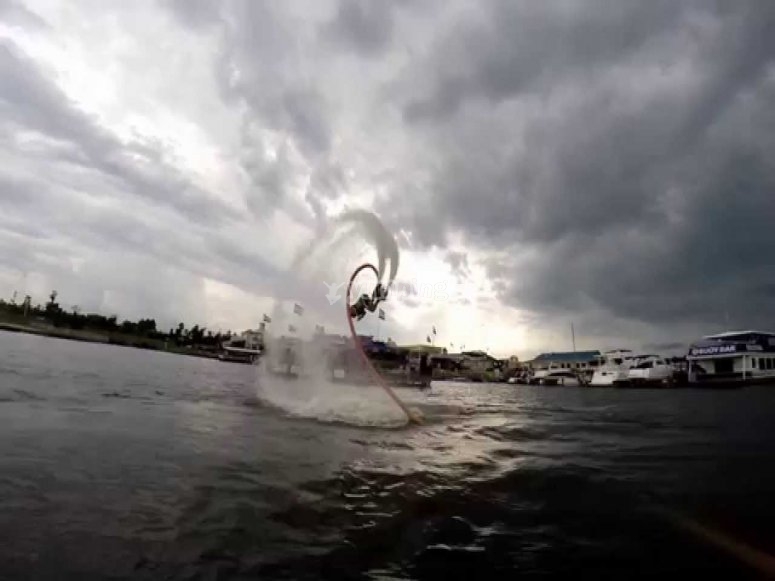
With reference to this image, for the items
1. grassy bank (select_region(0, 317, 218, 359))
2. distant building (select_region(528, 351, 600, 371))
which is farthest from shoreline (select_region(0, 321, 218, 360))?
distant building (select_region(528, 351, 600, 371))

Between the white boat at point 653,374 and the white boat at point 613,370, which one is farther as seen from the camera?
the white boat at point 613,370

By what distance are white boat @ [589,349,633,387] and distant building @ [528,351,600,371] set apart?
58.8 feet

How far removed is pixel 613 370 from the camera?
100812 mm

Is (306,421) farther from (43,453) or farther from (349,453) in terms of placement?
(43,453)

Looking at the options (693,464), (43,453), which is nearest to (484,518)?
(693,464)

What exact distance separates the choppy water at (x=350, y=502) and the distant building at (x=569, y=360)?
125198mm

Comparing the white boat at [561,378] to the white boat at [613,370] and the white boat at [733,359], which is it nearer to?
the white boat at [613,370]

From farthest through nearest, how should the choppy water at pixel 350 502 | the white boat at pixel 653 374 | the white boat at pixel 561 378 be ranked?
the white boat at pixel 561 378
the white boat at pixel 653 374
the choppy water at pixel 350 502

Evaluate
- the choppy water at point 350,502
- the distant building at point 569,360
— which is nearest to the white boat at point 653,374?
the distant building at point 569,360

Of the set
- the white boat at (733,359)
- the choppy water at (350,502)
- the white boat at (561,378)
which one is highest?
the white boat at (733,359)

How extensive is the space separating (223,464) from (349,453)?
13.5ft

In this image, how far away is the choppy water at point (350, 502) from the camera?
22.4 ft

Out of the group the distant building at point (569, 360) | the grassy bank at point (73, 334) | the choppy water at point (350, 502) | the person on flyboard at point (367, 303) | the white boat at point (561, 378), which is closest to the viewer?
the choppy water at point (350, 502)

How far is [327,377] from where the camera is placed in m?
33.4
